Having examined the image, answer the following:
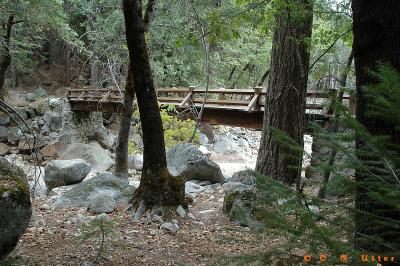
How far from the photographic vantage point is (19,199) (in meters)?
2.97

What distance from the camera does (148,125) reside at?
4.71m

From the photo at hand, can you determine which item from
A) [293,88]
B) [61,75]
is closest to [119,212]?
[293,88]

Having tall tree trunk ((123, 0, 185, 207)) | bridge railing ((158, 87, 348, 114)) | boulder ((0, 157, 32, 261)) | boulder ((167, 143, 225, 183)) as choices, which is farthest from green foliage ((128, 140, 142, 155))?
boulder ((0, 157, 32, 261))

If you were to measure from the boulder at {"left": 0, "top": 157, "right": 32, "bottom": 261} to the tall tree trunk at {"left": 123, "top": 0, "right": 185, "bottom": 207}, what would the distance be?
6.02 feet

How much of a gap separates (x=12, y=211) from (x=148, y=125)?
211 centimetres

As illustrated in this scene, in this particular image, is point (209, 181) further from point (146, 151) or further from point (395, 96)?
point (395, 96)

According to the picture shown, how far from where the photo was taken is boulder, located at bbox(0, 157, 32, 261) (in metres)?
2.85

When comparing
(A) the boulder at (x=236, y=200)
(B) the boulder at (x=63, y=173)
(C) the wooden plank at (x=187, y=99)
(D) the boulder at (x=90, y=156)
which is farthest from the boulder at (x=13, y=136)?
(A) the boulder at (x=236, y=200)

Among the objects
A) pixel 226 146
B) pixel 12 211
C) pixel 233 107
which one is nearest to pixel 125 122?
pixel 12 211

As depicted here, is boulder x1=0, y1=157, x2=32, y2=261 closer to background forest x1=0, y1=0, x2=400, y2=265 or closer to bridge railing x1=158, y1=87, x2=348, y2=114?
background forest x1=0, y1=0, x2=400, y2=265

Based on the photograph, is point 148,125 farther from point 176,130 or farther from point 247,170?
point 176,130

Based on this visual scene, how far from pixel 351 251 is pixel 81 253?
9.35ft

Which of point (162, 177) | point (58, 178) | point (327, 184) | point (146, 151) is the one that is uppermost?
point (327, 184)

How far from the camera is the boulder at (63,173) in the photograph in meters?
7.89
